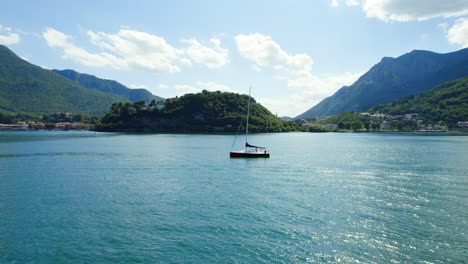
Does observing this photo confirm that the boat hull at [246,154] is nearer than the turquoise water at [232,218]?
No

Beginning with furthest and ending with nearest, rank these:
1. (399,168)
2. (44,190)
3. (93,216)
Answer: (399,168)
(44,190)
(93,216)

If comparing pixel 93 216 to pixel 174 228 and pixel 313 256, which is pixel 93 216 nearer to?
pixel 174 228

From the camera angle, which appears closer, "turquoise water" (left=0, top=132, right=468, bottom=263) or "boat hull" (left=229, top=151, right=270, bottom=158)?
"turquoise water" (left=0, top=132, right=468, bottom=263)

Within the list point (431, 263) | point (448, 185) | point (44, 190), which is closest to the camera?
point (431, 263)

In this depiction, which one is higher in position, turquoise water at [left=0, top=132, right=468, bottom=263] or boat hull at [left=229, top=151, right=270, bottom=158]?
boat hull at [left=229, top=151, right=270, bottom=158]

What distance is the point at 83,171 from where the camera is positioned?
46.8 meters

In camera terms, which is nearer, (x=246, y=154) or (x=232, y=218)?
(x=232, y=218)

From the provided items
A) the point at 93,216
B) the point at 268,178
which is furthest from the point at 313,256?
the point at 268,178

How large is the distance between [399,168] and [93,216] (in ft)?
165

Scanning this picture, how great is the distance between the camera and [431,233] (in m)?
20.5

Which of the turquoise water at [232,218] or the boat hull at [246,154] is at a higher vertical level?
the boat hull at [246,154]

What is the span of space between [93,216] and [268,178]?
83.0 ft

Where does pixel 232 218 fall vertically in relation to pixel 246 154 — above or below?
below

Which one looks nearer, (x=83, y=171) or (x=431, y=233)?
(x=431, y=233)
